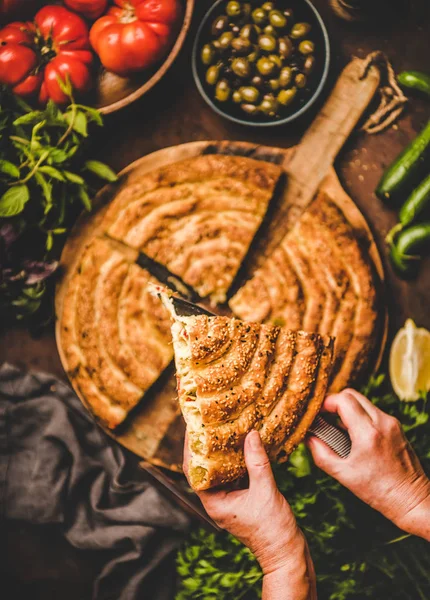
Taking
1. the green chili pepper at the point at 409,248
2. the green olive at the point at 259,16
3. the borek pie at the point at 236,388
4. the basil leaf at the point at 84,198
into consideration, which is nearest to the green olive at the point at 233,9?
the green olive at the point at 259,16

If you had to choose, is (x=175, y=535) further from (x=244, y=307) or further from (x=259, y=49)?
(x=259, y=49)

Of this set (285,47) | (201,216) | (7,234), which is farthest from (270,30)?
(7,234)

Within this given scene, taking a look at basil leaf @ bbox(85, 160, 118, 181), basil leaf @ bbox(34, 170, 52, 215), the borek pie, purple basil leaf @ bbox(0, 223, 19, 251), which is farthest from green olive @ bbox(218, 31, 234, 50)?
the borek pie

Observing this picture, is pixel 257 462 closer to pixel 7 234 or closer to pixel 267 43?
pixel 7 234

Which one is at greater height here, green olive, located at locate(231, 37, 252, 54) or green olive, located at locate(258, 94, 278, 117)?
green olive, located at locate(231, 37, 252, 54)

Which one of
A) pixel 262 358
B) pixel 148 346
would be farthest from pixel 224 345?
pixel 148 346

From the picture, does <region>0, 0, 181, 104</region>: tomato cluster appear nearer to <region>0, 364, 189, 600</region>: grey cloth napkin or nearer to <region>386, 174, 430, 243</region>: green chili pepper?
<region>386, 174, 430, 243</region>: green chili pepper
